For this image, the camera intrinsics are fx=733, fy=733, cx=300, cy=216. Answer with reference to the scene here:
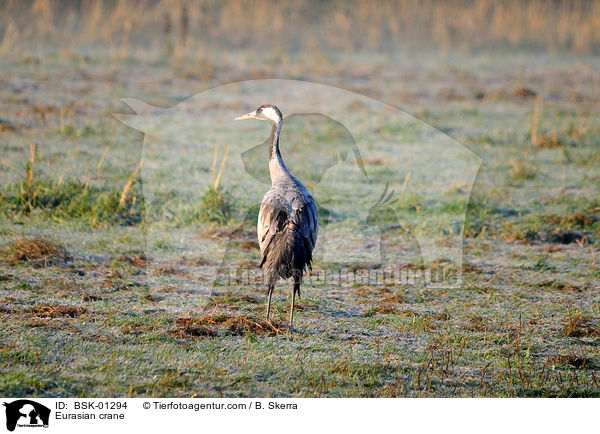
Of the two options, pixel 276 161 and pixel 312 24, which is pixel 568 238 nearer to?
pixel 276 161

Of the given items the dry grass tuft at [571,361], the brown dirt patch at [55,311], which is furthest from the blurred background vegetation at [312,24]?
the dry grass tuft at [571,361]

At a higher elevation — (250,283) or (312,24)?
(312,24)

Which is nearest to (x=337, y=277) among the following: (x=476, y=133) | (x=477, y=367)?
(x=477, y=367)

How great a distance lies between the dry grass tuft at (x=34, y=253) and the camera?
5340 mm

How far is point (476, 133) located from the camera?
383 inches

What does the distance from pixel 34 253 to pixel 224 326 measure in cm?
178

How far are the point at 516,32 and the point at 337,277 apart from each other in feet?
41.9

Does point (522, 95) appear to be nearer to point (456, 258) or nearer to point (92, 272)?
point (456, 258)
